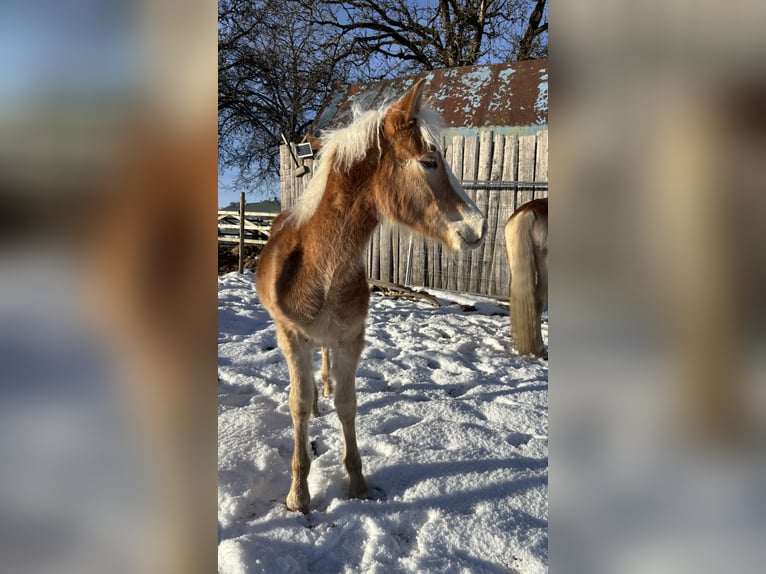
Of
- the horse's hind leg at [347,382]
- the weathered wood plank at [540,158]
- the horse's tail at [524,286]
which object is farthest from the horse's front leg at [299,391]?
the weathered wood plank at [540,158]

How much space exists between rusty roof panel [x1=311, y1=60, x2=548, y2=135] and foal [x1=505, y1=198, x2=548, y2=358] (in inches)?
107

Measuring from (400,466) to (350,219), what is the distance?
4.43ft

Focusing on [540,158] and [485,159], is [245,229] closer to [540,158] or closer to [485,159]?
[485,159]

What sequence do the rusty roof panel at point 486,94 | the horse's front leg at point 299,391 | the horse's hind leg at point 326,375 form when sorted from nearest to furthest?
the horse's front leg at point 299,391
the horse's hind leg at point 326,375
the rusty roof panel at point 486,94

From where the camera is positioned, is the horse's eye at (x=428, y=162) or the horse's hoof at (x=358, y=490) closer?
the horse's eye at (x=428, y=162)

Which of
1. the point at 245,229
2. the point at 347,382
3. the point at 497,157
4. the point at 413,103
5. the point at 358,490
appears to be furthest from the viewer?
the point at 245,229

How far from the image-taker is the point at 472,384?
3.61m

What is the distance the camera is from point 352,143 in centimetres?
207

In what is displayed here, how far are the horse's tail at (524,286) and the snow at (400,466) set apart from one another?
190mm

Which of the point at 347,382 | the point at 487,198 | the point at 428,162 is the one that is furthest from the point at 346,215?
the point at 487,198
